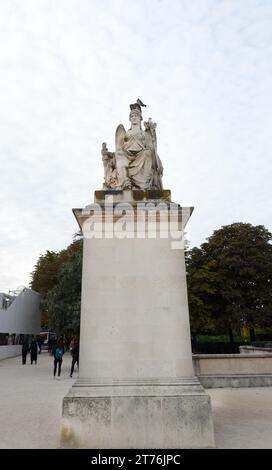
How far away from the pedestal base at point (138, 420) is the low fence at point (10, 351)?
32789 mm

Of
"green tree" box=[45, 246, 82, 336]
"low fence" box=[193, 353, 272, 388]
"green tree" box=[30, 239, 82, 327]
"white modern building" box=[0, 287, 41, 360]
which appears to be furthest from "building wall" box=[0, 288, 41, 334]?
"low fence" box=[193, 353, 272, 388]

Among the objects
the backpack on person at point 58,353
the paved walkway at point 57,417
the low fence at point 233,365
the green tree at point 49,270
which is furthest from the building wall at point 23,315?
the low fence at point 233,365

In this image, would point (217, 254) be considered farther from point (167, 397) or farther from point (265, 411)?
point (167, 397)

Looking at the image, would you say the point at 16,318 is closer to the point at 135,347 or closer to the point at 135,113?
the point at 135,113

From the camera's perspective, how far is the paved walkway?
266 inches

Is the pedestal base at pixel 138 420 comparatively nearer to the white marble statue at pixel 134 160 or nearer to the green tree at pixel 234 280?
the white marble statue at pixel 134 160

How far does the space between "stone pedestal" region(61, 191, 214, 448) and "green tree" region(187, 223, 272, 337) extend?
25069 millimetres

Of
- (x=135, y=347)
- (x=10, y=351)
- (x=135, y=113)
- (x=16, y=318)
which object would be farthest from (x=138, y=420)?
(x=16, y=318)

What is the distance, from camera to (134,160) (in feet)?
27.3

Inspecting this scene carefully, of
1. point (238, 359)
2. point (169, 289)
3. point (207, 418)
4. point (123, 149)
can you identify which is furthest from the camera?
point (238, 359)

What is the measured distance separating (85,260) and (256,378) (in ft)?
35.7

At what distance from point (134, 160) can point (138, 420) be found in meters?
5.21
